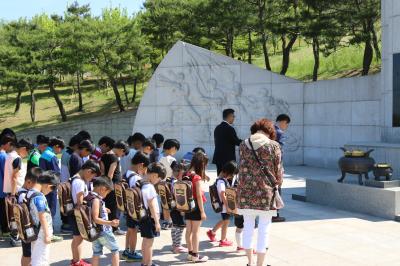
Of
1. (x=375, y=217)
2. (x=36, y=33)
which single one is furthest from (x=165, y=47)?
(x=375, y=217)

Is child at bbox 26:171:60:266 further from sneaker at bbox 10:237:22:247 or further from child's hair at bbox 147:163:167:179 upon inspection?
sneaker at bbox 10:237:22:247

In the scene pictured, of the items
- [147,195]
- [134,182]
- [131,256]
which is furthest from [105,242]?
[131,256]

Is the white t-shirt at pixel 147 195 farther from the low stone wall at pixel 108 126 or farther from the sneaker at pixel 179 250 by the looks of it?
the low stone wall at pixel 108 126

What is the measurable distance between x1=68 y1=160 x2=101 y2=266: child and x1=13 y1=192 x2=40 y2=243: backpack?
24.4 inches

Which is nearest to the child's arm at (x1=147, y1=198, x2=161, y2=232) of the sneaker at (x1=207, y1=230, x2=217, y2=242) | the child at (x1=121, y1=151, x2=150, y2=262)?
the child at (x1=121, y1=151, x2=150, y2=262)

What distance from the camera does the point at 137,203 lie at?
5055 mm

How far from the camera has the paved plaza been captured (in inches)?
223

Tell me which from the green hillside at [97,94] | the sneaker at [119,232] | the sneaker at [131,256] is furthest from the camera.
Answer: the green hillside at [97,94]

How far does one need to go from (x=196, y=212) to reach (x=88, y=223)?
1.36 meters

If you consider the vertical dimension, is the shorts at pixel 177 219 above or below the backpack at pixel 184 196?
below

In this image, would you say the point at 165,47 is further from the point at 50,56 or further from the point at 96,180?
the point at 96,180

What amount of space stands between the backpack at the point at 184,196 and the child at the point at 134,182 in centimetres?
40

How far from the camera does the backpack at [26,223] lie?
4547 millimetres

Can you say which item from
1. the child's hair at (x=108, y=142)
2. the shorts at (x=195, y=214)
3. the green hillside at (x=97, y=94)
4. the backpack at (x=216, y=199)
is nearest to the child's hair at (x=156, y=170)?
the shorts at (x=195, y=214)
